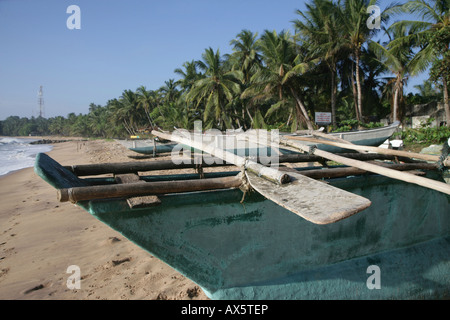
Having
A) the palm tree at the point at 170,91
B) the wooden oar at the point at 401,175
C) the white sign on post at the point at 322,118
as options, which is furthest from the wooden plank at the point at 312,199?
the palm tree at the point at 170,91

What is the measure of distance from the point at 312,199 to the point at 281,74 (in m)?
17.4

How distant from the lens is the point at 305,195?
63.6 inches

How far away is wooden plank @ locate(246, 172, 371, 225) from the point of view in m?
1.37

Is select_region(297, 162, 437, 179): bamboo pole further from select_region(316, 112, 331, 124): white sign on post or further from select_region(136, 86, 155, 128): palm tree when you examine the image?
select_region(136, 86, 155, 128): palm tree

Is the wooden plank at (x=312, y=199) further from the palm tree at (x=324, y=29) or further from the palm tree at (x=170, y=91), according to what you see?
the palm tree at (x=170, y=91)

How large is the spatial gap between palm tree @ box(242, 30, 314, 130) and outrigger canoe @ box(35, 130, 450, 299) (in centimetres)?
1467

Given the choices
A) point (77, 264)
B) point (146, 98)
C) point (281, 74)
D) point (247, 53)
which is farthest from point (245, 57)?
point (77, 264)

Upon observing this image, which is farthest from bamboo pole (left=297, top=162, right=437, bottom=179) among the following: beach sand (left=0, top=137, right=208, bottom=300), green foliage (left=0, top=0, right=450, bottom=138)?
green foliage (left=0, top=0, right=450, bottom=138)

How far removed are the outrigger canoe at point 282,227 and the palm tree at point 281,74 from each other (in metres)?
14.7

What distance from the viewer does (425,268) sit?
2748 millimetres

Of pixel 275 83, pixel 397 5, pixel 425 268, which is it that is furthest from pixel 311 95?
pixel 425 268

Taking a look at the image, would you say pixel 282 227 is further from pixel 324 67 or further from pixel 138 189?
pixel 324 67

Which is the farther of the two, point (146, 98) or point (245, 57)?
point (146, 98)
